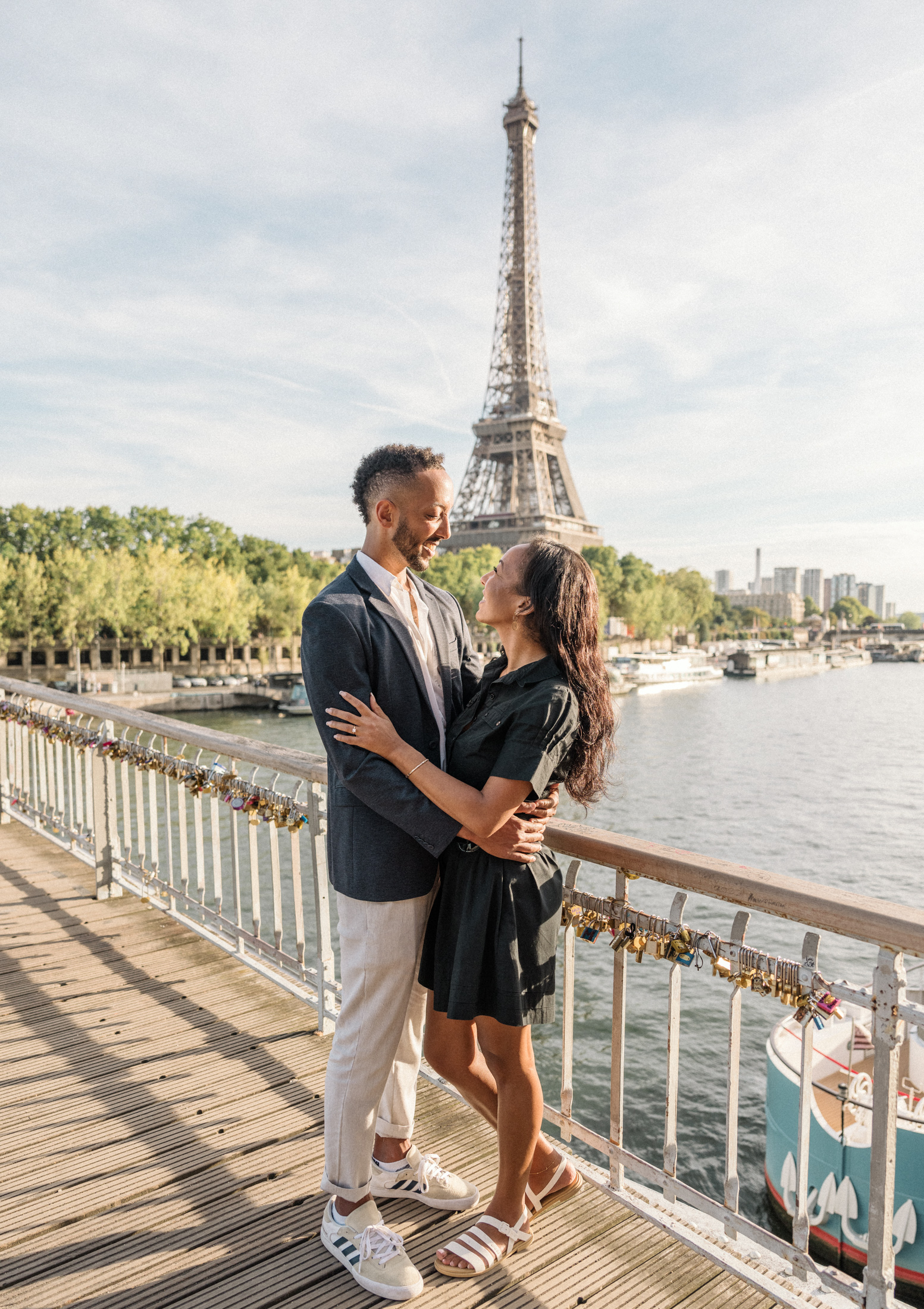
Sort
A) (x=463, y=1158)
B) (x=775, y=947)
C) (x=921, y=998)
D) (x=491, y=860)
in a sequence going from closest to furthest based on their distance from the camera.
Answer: (x=921, y=998) < (x=491, y=860) < (x=463, y=1158) < (x=775, y=947)

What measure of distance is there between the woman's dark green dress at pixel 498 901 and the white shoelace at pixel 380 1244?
59cm

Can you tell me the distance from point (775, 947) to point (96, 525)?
53.0 meters

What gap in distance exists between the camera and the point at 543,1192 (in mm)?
2537

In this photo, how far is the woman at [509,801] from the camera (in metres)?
2.06

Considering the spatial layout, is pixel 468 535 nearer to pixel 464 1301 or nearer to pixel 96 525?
pixel 96 525

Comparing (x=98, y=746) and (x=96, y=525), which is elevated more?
(x=96, y=525)

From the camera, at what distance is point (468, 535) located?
252 ft

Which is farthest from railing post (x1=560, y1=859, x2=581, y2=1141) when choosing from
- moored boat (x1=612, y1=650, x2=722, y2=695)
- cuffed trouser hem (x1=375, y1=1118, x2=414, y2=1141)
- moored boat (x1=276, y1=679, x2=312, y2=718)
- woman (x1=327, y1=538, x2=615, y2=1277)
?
moored boat (x1=612, y1=650, x2=722, y2=695)

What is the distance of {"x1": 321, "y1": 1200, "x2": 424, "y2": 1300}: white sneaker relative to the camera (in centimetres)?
222

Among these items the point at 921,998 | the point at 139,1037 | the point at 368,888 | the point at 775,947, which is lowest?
the point at 775,947

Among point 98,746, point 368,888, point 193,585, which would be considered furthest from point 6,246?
point 193,585

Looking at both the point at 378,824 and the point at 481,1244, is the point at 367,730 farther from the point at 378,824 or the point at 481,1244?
the point at 481,1244

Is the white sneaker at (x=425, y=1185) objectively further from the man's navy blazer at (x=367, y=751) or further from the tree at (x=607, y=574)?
the tree at (x=607, y=574)

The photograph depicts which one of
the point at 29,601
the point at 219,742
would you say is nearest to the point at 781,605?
the point at 29,601
